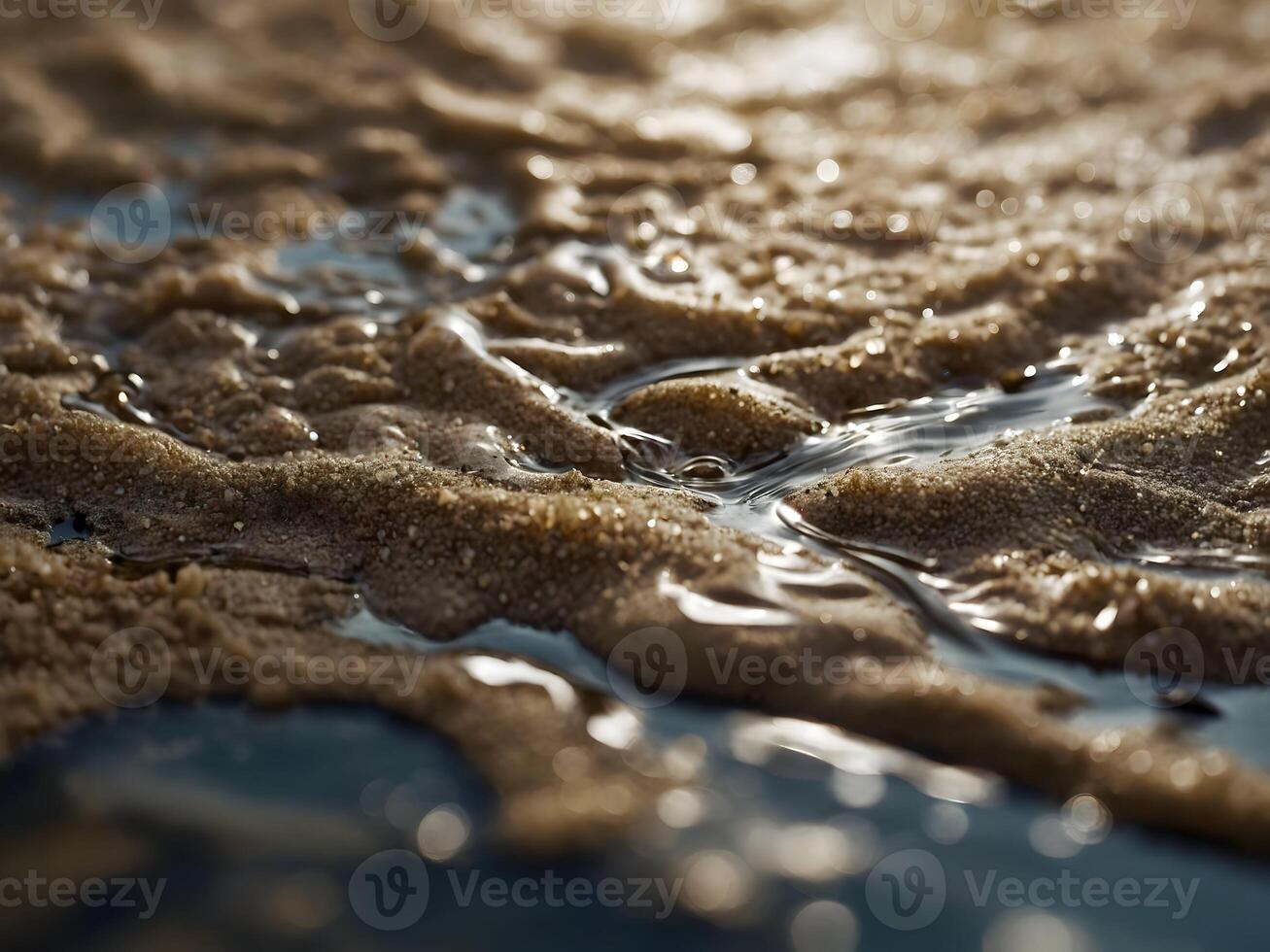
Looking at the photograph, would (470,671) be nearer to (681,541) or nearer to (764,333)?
(681,541)

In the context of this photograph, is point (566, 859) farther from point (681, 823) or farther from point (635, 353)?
point (635, 353)

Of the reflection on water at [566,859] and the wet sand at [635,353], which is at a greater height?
the wet sand at [635,353]

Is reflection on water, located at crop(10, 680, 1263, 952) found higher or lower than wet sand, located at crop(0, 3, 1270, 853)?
lower

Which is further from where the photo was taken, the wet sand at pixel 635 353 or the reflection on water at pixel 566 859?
the wet sand at pixel 635 353

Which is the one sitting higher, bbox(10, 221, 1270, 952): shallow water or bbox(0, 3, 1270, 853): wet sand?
bbox(0, 3, 1270, 853): wet sand

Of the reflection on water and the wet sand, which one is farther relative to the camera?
the wet sand

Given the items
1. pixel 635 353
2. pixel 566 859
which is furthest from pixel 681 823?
pixel 635 353

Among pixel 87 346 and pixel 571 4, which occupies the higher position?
pixel 571 4

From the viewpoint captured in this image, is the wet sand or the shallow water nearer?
the shallow water

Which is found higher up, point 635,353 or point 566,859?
point 635,353

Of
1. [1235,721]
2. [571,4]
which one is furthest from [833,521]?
[571,4]

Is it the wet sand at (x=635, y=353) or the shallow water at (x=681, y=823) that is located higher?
the wet sand at (x=635, y=353)
